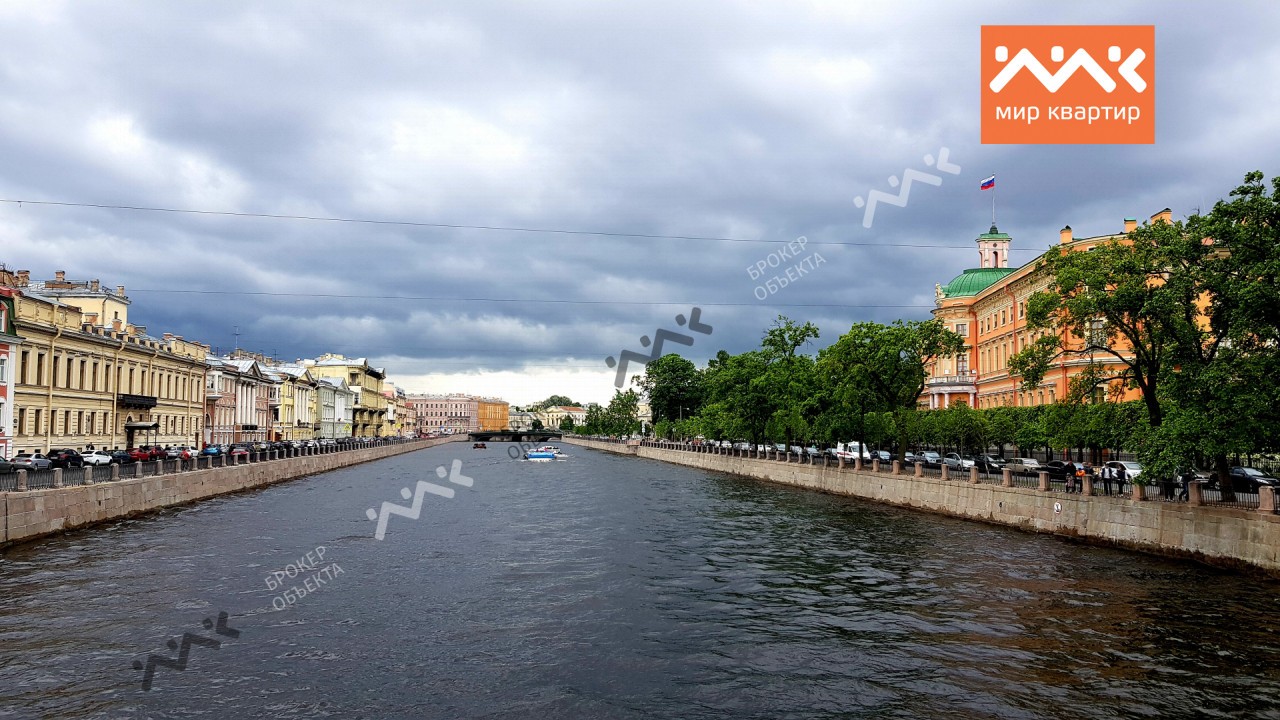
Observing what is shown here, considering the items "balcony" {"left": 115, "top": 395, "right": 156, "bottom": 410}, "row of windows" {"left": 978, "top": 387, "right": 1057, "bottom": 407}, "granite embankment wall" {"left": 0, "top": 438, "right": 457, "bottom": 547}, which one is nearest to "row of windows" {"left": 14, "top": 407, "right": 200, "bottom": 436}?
"balcony" {"left": 115, "top": 395, "right": 156, "bottom": 410}

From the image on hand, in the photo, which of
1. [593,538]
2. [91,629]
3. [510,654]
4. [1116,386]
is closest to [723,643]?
[510,654]

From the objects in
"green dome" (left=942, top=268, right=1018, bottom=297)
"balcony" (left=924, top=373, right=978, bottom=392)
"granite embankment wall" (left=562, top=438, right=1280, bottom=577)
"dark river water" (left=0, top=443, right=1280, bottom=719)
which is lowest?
"dark river water" (left=0, top=443, right=1280, bottom=719)

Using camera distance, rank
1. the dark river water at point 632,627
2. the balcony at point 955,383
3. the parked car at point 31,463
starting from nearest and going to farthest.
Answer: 1. the dark river water at point 632,627
2. the parked car at point 31,463
3. the balcony at point 955,383

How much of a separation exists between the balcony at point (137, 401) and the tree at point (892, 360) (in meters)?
52.8

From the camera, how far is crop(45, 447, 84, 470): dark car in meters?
41.7

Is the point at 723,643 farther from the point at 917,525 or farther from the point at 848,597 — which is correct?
the point at 917,525

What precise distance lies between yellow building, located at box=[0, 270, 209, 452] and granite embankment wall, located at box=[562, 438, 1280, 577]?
50.9 meters

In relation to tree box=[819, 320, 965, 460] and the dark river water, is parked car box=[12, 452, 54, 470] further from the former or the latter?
tree box=[819, 320, 965, 460]

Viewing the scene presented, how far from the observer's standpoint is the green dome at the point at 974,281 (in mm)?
85500

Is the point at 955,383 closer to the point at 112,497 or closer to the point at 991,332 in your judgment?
the point at 991,332

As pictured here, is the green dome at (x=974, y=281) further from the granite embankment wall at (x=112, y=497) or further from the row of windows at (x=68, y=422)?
the row of windows at (x=68, y=422)

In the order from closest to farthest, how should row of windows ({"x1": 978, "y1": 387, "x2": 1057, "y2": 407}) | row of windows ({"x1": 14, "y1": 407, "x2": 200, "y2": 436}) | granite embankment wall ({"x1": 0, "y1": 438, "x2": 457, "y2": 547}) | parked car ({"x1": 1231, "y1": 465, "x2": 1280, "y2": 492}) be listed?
granite embankment wall ({"x1": 0, "y1": 438, "x2": 457, "y2": 547}) → parked car ({"x1": 1231, "y1": 465, "x2": 1280, "y2": 492}) → row of windows ({"x1": 14, "y1": 407, "x2": 200, "y2": 436}) → row of windows ({"x1": 978, "y1": 387, "x2": 1057, "y2": 407})

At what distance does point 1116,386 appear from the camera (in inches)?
1156

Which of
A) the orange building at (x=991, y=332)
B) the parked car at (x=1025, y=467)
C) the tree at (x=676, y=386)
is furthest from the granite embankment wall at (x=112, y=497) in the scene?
the tree at (x=676, y=386)
